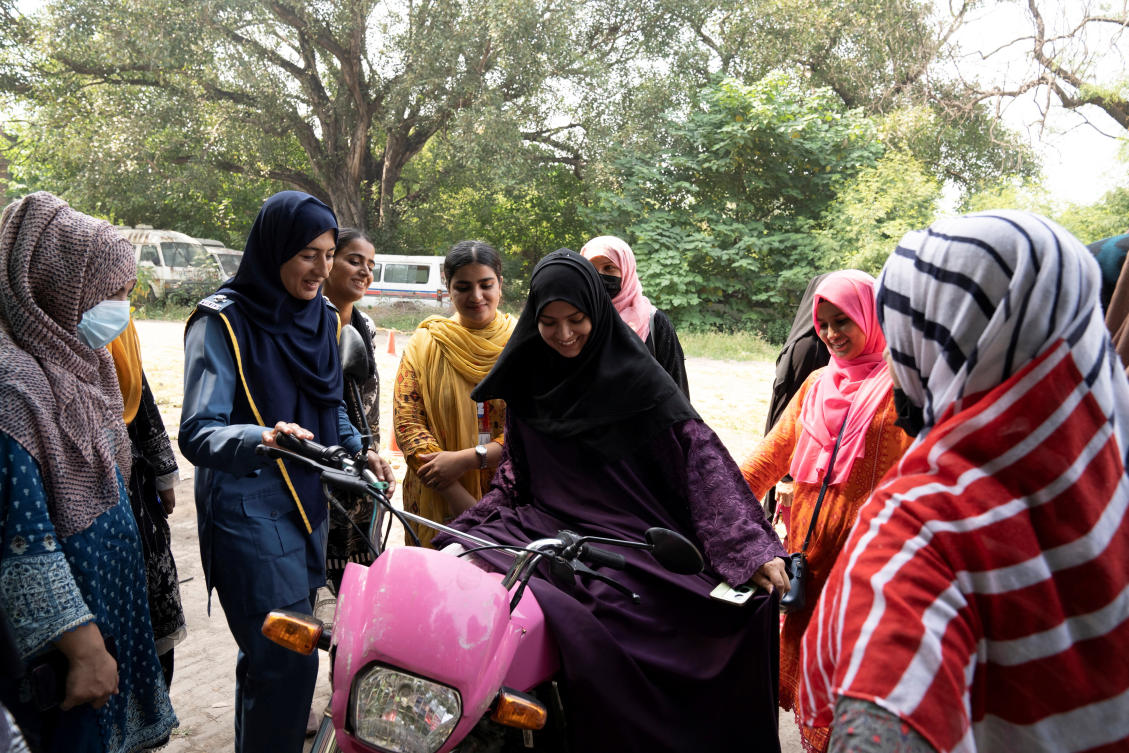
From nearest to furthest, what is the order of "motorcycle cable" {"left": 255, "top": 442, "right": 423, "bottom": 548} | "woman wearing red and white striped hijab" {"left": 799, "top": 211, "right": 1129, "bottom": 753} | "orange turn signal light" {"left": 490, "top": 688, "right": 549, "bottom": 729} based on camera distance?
1. "woman wearing red and white striped hijab" {"left": 799, "top": 211, "right": 1129, "bottom": 753}
2. "orange turn signal light" {"left": 490, "top": 688, "right": 549, "bottom": 729}
3. "motorcycle cable" {"left": 255, "top": 442, "right": 423, "bottom": 548}

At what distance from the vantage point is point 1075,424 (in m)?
1.02

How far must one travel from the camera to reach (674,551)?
5.64 feet

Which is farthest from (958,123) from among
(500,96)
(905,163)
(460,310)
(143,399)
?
(143,399)

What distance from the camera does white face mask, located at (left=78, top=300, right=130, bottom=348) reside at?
2.07 m

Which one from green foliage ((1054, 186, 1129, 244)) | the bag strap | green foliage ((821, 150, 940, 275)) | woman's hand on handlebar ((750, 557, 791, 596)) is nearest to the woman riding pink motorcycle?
woman's hand on handlebar ((750, 557, 791, 596))

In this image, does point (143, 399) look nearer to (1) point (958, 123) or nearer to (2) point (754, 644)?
(2) point (754, 644)

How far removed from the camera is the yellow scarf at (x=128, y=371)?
2.54m

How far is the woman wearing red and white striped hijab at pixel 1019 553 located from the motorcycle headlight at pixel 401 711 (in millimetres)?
732

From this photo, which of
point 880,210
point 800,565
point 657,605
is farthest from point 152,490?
point 880,210

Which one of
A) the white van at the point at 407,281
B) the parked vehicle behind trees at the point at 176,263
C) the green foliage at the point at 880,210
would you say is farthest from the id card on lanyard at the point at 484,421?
the parked vehicle behind trees at the point at 176,263

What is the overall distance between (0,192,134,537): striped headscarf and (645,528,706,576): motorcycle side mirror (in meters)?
1.46

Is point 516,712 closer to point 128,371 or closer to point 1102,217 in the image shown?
point 128,371

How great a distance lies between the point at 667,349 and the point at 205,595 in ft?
9.41

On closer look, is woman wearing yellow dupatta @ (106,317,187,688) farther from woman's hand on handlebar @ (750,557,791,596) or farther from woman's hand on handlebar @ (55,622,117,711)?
woman's hand on handlebar @ (750,557,791,596)
